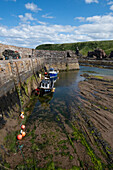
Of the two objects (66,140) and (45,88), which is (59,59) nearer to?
(45,88)

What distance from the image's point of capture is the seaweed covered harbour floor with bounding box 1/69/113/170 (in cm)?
730

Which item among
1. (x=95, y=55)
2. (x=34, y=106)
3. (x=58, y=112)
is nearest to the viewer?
(x=58, y=112)

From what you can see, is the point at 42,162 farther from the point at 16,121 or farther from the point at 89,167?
the point at 16,121

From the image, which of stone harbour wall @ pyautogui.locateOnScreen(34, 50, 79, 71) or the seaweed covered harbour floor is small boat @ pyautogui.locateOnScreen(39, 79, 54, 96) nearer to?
the seaweed covered harbour floor

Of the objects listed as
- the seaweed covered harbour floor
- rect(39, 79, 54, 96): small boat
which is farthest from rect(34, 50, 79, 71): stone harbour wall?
the seaweed covered harbour floor

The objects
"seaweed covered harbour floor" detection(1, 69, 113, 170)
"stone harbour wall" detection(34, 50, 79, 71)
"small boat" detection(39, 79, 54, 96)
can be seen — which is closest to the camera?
"seaweed covered harbour floor" detection(1, 69, 113, 170)

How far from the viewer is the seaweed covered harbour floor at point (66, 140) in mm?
7301

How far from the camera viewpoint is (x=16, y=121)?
35.7ft

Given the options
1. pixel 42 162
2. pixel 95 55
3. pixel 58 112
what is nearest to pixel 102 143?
pixel 42 162

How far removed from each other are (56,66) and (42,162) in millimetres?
44289

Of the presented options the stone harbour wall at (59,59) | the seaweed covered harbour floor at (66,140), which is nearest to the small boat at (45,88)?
the seaweed covered harbour floor at (66,140)

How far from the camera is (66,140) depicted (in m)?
9.35

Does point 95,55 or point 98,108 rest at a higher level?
point 95,55

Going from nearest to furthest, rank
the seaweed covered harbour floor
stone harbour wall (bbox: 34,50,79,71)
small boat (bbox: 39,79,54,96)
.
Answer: the seaweed covered harbour floor
small boat (bbox: 39,79,54,96)
stone harbour wall (bbox: 34,50,79,71)
